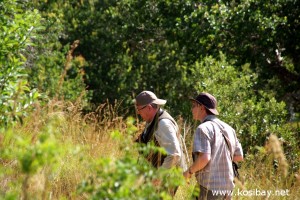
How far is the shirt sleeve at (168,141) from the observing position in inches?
243

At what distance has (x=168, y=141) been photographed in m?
6.20

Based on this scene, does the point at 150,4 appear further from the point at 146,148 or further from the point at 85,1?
the point at 146,148

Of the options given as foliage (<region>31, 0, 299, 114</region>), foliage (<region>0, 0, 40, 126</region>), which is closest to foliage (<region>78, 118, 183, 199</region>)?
foliage (<region>0, 0, 40, 126</region>)

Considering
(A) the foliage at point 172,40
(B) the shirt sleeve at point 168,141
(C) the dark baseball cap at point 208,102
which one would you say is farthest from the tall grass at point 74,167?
(A) the foliage at point 172,40

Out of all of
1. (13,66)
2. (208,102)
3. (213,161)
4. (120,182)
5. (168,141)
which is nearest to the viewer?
(120,182)

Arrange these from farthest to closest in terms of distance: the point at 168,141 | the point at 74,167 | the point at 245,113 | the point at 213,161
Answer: the point at 245,113, the point at 74,167, the point at 168,141, the point at 213,161

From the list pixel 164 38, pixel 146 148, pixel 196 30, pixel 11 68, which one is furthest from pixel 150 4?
pixel 146 148

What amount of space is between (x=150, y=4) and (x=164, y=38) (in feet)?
4.00

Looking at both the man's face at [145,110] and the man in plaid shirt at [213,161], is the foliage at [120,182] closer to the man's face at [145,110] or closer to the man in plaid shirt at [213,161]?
the man in plaid shirt at [213,161]

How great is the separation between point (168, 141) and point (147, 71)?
11.9 metres

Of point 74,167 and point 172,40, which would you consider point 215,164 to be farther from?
point 172,40

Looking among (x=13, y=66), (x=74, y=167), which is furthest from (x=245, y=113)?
(x=13, y=66)

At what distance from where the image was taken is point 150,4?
656 inches

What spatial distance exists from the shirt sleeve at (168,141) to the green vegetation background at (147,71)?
57 centimetres
